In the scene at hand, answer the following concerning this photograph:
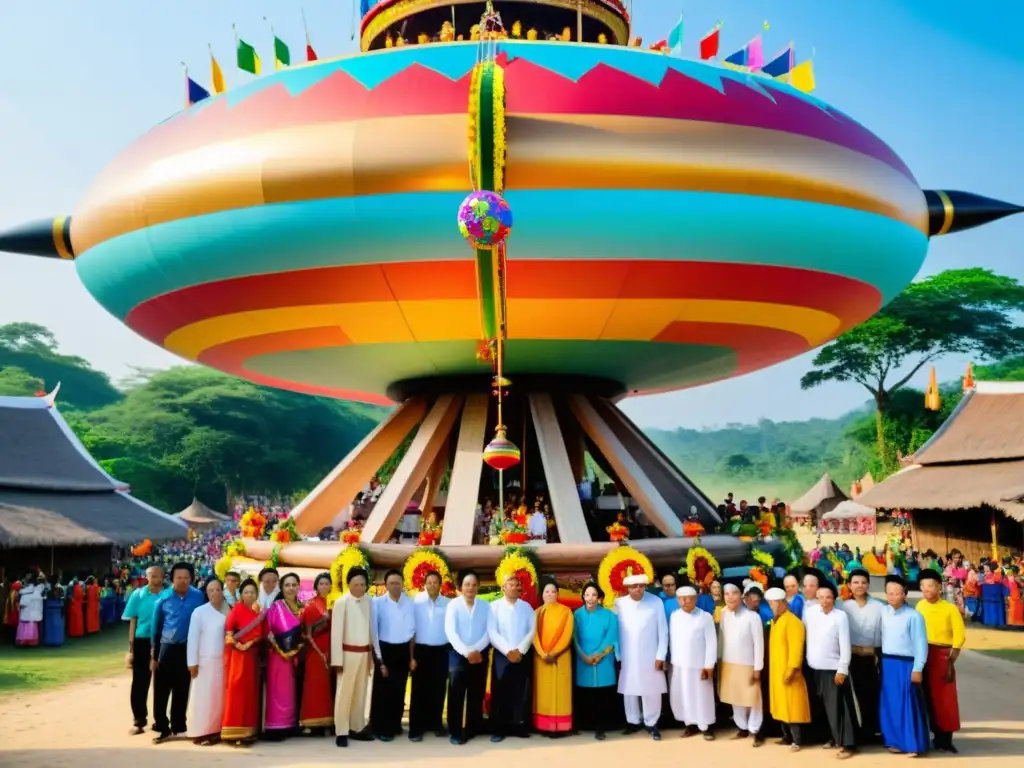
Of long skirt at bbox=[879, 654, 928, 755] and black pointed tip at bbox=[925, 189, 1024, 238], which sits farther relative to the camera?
black pointed tip at bbox=[925, 189, 1024, 238]

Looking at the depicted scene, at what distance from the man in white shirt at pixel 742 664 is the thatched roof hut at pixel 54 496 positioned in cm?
1308

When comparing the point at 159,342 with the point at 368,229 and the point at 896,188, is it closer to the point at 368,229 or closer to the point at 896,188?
the point at 368,229

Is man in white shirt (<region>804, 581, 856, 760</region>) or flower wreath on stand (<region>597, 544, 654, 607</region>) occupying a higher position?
flower wreath on stand (<region>597, 544, 654, 607</region>)

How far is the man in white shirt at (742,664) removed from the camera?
25.0 ft

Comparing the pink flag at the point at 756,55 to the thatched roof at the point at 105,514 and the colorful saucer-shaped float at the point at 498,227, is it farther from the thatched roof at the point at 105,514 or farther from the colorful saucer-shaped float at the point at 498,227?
the thatched roof at the point at 105,514

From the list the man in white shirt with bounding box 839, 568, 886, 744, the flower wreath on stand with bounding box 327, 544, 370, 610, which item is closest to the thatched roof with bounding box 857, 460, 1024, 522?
the man in white shirt with bounding box 839, 568, 886, 744

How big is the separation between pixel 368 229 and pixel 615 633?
4.46 meters

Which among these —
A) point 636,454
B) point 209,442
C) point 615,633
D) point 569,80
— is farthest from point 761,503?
point 209,442

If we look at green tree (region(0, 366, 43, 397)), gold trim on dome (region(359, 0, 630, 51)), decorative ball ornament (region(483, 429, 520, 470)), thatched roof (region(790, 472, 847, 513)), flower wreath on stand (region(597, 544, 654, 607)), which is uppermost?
green tree (region(0, 366, 43, 397))

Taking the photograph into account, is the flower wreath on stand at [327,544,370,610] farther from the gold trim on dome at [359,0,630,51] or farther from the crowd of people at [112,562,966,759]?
the gold trim on dome at [359,0,630,51]

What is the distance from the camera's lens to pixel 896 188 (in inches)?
416

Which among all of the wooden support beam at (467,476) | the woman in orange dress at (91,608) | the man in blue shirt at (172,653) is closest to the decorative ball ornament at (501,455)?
the wooden support beam at (467,476)

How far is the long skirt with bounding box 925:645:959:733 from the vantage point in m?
7.24

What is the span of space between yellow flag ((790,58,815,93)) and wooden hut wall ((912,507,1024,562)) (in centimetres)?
1510
